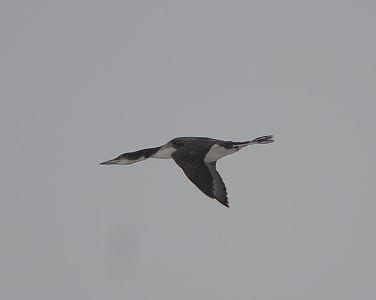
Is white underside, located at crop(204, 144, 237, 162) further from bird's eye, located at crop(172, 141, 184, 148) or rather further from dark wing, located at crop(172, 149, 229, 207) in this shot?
bird's eye, located at crop(172, 141, 184, 148)

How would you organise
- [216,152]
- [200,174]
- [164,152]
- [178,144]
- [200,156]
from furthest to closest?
1. [164,152]
2. [178,144]
3. [216,152]
4. [200,156]
5. [200,174]

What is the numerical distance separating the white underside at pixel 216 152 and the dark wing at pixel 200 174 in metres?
1.02

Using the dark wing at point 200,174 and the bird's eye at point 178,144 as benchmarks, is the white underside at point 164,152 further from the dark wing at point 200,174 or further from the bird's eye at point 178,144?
the dark wing at point 200,174

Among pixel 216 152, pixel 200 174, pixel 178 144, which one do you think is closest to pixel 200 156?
pixel 200 174

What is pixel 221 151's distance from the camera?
46.6 metres

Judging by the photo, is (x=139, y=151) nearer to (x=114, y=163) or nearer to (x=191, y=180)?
(x=114, y=163)

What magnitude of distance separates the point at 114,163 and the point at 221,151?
14.1ft

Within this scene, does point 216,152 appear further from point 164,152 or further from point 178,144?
point 164,152

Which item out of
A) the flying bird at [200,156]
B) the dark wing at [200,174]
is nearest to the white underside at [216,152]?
the flying bird at [200,156]

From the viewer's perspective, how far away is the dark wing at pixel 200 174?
44.2 metres

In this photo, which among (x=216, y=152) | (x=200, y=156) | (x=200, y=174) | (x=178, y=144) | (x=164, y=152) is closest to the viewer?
(x=200, y=174)

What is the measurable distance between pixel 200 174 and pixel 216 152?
237 cm

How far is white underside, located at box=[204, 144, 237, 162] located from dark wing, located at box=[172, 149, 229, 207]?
1025mm

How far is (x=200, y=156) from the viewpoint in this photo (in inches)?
1777
